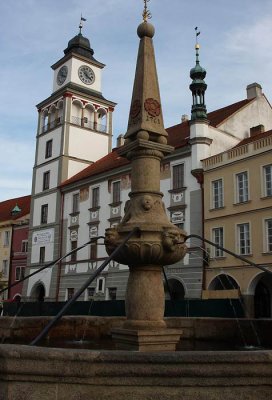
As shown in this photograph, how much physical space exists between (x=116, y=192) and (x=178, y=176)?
5.70 metres

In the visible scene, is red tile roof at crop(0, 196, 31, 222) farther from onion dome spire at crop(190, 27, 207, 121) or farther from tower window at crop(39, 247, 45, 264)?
onion dome spire at crop(190, 27, 207, 121)

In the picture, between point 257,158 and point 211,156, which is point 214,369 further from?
point 211,156

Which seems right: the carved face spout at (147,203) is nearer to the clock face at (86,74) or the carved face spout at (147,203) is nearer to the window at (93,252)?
the window at (93,252)

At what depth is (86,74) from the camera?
40125 mm

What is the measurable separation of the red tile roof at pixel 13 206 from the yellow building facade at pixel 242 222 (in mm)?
25057

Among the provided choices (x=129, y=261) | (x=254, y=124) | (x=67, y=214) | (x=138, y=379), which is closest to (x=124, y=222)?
(x=129, y=261)

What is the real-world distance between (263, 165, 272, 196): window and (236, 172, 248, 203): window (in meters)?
1.18

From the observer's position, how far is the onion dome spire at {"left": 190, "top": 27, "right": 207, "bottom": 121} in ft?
85.7

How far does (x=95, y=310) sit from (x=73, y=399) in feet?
62.3

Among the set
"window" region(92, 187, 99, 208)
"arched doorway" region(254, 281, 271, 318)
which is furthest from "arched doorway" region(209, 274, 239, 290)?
"window" region(92, 187, 99, 208)

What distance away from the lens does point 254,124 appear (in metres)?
30.1

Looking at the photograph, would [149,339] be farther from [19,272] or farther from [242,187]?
[19,272]

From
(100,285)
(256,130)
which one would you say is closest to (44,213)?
(100,285)

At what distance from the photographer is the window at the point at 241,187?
23328 millimetres
